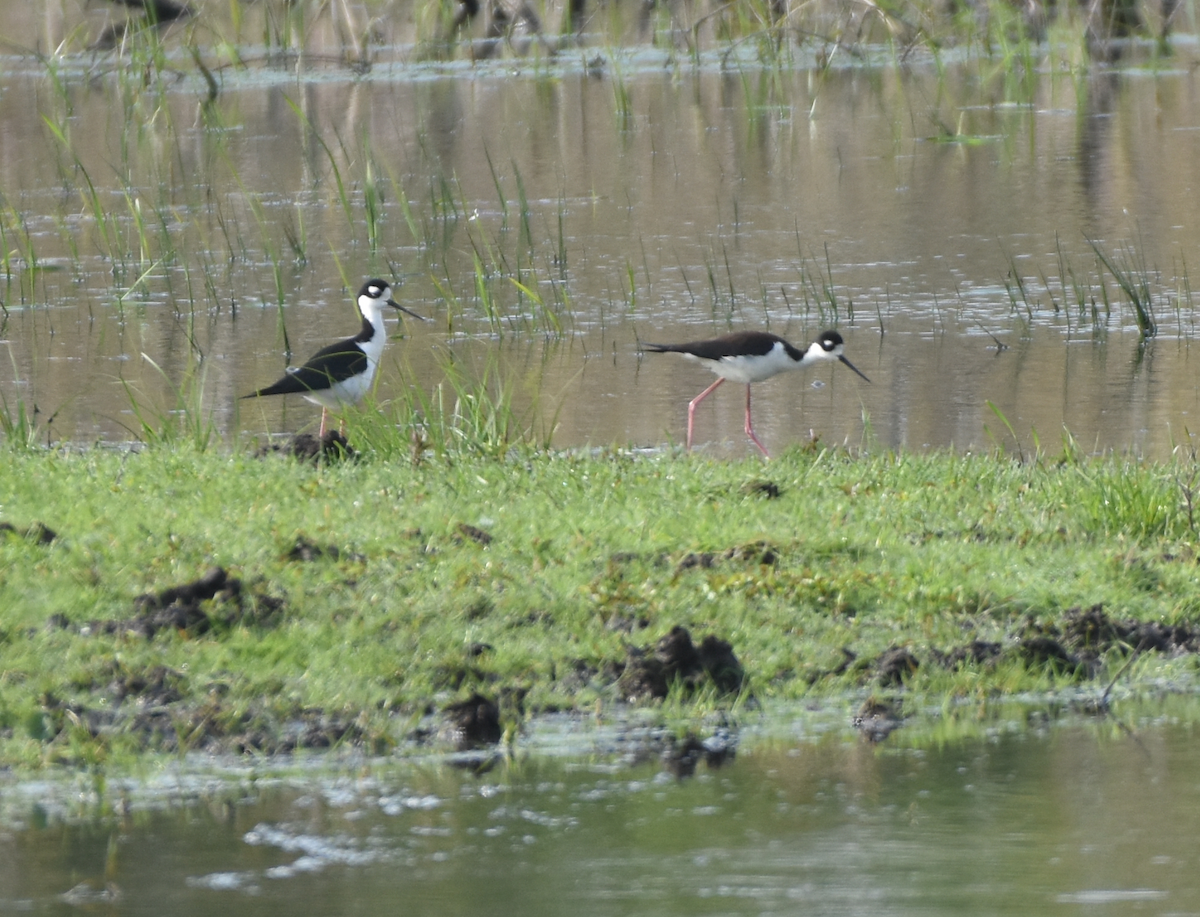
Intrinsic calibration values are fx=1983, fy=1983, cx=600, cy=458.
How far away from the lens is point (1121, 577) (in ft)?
23.0

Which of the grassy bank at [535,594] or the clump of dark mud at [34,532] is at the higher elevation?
the clump of dark mud at [34,532]

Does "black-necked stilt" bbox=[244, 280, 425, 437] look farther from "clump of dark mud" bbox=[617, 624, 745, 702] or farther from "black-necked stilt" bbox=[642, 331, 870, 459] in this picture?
"clump of dark mud" bbox=[617, 624, 745, 702]

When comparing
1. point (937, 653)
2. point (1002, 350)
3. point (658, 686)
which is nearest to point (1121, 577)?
point (937, 653)

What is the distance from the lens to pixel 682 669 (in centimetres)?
604

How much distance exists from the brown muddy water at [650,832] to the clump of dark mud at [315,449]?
355cm

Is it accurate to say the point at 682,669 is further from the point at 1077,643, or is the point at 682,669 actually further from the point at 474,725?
the point at 1077,643

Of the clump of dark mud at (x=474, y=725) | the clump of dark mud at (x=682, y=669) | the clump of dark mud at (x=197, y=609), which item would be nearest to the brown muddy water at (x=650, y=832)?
the clump of dark mud at (x=474, y=725)

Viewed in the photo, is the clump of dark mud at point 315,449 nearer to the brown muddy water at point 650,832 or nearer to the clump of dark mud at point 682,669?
the clump of dark mud at point 682,669

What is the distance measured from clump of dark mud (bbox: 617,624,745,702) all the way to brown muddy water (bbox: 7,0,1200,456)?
374 centimetres

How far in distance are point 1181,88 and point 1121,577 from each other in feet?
64.1

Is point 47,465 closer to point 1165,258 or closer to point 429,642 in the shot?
point 429,642

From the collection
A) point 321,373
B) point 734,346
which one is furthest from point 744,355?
point 321,373

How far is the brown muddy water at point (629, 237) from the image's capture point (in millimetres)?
12094

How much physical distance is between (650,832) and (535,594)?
5.81 ft
